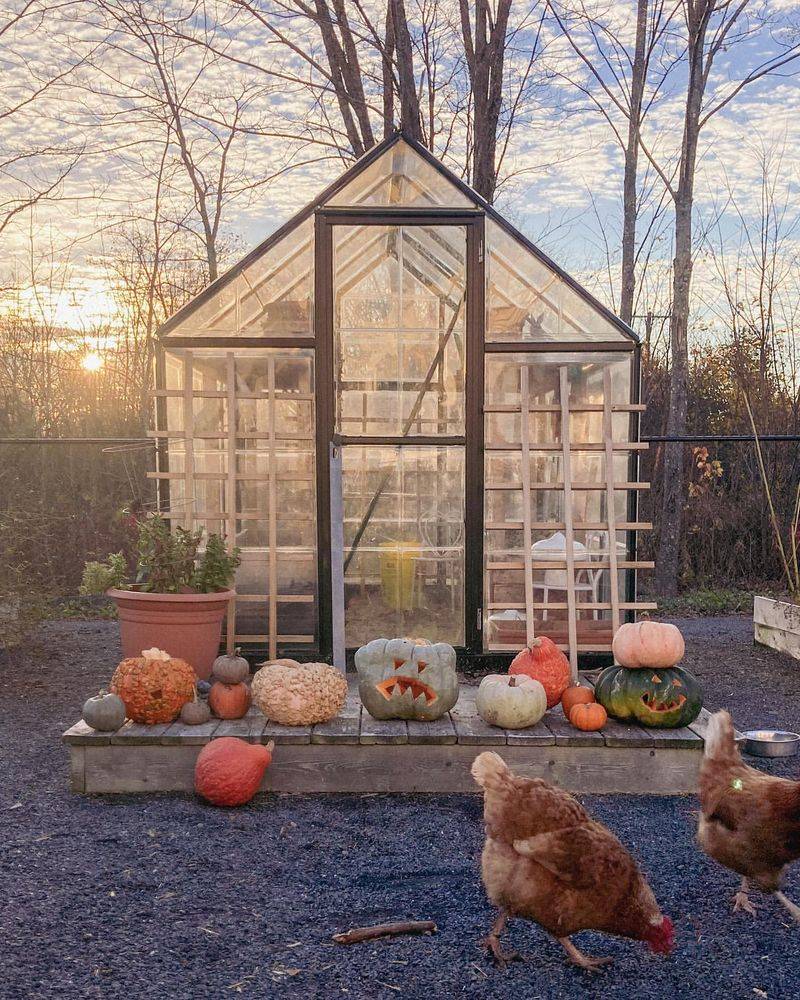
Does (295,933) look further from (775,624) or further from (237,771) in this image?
(775,624)

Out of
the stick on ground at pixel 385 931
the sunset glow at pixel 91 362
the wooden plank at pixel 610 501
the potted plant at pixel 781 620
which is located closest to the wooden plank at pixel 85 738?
the stick on ground at pixel 385 931

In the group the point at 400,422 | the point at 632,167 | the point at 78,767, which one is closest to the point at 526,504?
the point at 400,422

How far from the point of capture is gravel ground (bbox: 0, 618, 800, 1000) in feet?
7.88

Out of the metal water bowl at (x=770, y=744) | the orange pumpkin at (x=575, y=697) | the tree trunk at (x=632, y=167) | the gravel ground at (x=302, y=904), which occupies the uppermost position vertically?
the tree trunk at (x=632, y=167)

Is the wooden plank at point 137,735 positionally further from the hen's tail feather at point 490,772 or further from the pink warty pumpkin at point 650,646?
the pink warty pumpkin at point 650,646

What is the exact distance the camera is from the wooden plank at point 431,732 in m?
3.81

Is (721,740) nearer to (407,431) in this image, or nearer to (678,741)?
(678,741)

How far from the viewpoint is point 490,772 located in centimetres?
252

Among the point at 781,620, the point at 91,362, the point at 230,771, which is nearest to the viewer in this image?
the point at 230,771

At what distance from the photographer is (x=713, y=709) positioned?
16.9ft

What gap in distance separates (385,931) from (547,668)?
1779 mm

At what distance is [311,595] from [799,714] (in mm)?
3079

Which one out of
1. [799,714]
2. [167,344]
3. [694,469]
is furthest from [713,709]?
[694,469]

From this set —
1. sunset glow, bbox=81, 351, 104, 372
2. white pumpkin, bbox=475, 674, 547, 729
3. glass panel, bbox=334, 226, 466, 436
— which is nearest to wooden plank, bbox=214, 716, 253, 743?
white pumpkin, bbox=475, 674, 547, 729
